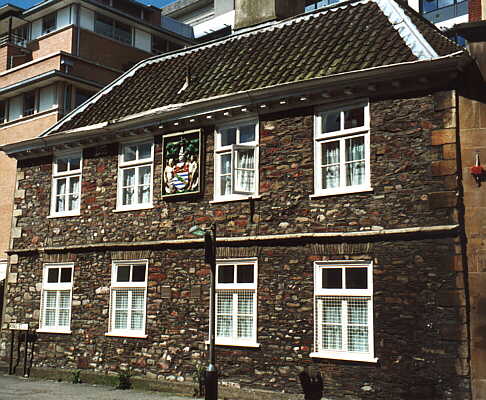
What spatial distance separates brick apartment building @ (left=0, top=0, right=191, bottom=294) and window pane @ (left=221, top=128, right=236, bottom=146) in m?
12.7

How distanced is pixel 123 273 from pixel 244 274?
4.02 metres

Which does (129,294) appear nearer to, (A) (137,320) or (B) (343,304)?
(A) (137,320)

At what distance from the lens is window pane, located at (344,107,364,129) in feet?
47.3

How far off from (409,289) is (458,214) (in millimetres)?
1678

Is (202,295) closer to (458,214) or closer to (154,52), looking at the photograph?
(458,214)

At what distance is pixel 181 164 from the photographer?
17.2 m

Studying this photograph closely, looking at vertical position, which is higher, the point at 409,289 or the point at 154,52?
the point at 154,52

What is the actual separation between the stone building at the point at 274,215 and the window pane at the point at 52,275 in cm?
9

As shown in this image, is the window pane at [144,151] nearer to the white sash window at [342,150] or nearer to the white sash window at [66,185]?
the white sash window at [66,185]

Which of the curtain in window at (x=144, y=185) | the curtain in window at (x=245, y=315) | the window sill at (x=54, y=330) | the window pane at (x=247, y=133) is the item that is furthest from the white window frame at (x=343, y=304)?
the window sill at (x=54, y=330)

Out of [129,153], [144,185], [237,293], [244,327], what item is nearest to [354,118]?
[237,293]

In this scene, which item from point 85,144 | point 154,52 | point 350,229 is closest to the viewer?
point 350,229

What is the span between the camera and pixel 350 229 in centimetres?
1406

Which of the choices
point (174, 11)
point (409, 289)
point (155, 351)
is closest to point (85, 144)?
point (155, 351)
